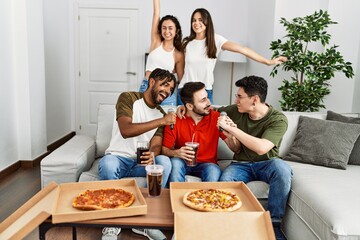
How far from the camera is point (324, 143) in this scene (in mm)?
3016

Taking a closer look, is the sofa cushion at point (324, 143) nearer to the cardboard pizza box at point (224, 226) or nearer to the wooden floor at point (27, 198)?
the wooden floor at point (27, 198)

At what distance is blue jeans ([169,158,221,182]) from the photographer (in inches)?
104

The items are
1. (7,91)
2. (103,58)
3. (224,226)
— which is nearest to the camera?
(224,226)

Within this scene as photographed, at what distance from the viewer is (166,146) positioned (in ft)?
9.28

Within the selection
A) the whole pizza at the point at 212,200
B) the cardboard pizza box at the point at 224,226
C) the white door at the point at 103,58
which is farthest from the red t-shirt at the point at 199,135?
the white door at the point at 103,58

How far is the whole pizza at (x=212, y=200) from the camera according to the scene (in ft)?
5.92

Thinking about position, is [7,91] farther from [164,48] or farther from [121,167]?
[121,167]

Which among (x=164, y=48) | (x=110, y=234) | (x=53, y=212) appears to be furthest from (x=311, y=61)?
(x=53, y=212)

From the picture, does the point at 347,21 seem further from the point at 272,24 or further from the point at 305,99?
the point at 305,99

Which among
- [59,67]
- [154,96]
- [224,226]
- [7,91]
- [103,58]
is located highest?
[103,58]

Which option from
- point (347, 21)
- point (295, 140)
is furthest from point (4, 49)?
point (347, 21)

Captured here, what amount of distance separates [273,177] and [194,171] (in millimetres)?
567

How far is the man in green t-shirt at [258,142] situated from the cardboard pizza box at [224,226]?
3.04 ft

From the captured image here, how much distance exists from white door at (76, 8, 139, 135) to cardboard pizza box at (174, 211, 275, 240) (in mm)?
4506
